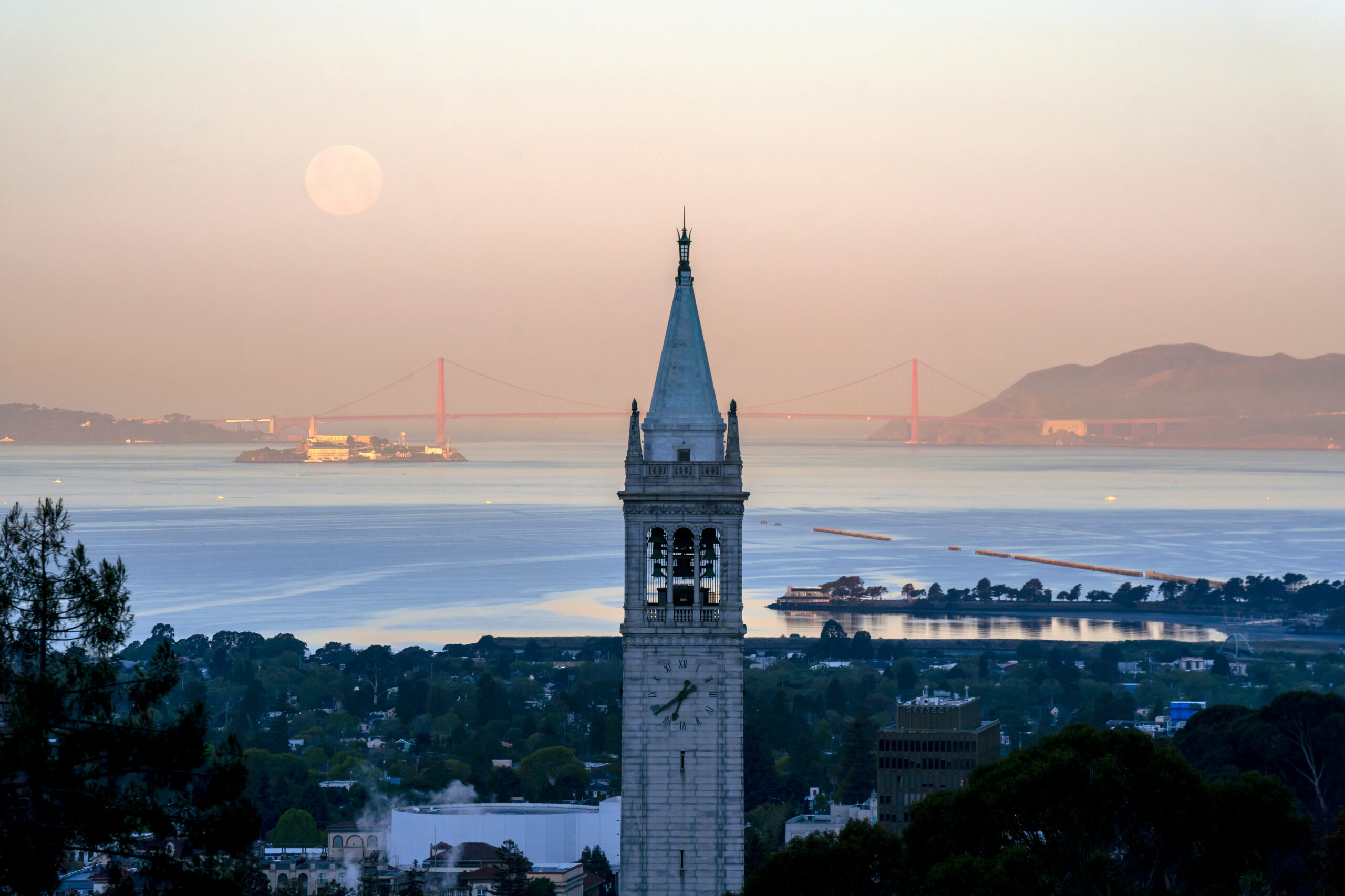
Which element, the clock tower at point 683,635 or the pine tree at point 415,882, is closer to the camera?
the clock tower at point 683,635

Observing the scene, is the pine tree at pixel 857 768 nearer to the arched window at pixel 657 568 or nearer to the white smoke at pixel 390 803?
the white smoke at pixel 390 803

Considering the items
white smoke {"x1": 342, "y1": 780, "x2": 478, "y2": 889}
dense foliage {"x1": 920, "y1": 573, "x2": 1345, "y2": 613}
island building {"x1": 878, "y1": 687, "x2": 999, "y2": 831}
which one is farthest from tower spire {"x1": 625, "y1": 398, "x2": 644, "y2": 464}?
dense foliage {"x1": 920, "y1": 573, "x2": 1345, "y2": 613}

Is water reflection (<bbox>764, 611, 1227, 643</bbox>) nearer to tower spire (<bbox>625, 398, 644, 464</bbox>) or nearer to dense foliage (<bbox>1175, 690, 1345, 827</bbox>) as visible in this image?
dense foliage (<bbox>1175, 690, 1345, 827</bbox>)

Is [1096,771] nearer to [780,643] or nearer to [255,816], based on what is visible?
[255,816]

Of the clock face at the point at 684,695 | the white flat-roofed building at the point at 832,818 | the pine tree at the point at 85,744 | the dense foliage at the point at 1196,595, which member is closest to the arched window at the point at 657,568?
the clock face at the point at 684,695

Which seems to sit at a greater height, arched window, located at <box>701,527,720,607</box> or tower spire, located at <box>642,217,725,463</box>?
tower spire, located at <box>642,217,725,463</box>
